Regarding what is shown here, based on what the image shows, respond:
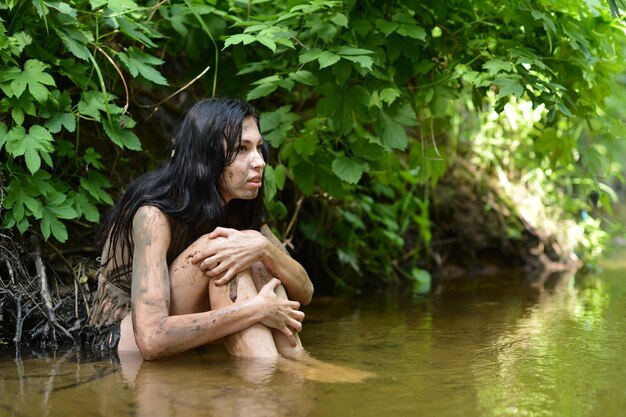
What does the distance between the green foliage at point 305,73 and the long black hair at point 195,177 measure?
312 mm

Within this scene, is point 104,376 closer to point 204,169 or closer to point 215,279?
point 215,279

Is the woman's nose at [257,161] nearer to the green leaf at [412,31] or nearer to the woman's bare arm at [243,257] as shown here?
the woman's bare arm at [243,257]

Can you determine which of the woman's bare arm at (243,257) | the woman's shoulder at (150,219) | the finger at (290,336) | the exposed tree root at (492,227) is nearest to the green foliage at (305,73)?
the woman's shoulder at (150,219)

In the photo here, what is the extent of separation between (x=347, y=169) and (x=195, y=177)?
2.86ft

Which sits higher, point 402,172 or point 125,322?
point 402,172

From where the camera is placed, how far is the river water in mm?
2145

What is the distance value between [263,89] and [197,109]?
55 cm

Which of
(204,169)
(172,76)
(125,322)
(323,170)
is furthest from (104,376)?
(172,76)

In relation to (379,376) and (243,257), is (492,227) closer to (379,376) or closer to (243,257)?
(243,257)

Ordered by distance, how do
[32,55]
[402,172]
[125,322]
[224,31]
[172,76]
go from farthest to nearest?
[402,172], [172,76], [224,31], [32,55], [125,322]

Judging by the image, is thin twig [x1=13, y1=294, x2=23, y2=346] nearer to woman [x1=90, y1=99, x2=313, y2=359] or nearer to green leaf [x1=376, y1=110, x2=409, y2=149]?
woman [x1=90, y1=99, x2=313, y2=359]

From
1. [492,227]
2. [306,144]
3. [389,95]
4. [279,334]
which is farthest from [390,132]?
[492,227]

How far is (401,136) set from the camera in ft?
11.6

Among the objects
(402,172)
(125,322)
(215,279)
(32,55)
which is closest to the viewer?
(215,279)
